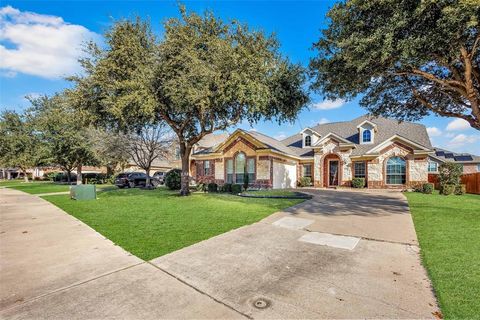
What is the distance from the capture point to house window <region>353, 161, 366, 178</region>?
2325cm

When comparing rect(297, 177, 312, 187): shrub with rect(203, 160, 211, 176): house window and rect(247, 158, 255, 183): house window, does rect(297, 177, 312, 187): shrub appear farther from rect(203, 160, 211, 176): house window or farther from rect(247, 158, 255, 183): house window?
rect(203, 160, 211, 176): house window

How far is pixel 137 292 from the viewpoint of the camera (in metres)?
3.85

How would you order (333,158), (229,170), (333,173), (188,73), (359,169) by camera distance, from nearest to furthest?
1. (188,73)
2. (359,169)
3. (333,158)
4. (333,173)
5. (229,170)

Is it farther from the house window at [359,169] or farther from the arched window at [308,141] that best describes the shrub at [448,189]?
the arched window at [308,141]

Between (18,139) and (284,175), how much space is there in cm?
4176

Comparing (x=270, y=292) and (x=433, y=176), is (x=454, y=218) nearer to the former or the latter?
(x=270, y=292)

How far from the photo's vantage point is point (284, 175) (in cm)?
2431

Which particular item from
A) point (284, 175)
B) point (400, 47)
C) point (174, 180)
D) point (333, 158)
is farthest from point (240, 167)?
point (400, 47)

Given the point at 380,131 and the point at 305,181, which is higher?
the point at 380,131

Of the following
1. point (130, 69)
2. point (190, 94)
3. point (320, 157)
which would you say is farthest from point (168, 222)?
point (320, 157)

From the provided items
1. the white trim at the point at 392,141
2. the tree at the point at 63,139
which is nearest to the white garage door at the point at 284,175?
the white trim at the point at 392,141

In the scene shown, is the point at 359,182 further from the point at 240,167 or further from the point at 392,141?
the point at 240,167

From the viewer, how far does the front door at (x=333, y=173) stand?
2444 cm

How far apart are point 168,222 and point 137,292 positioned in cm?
480
